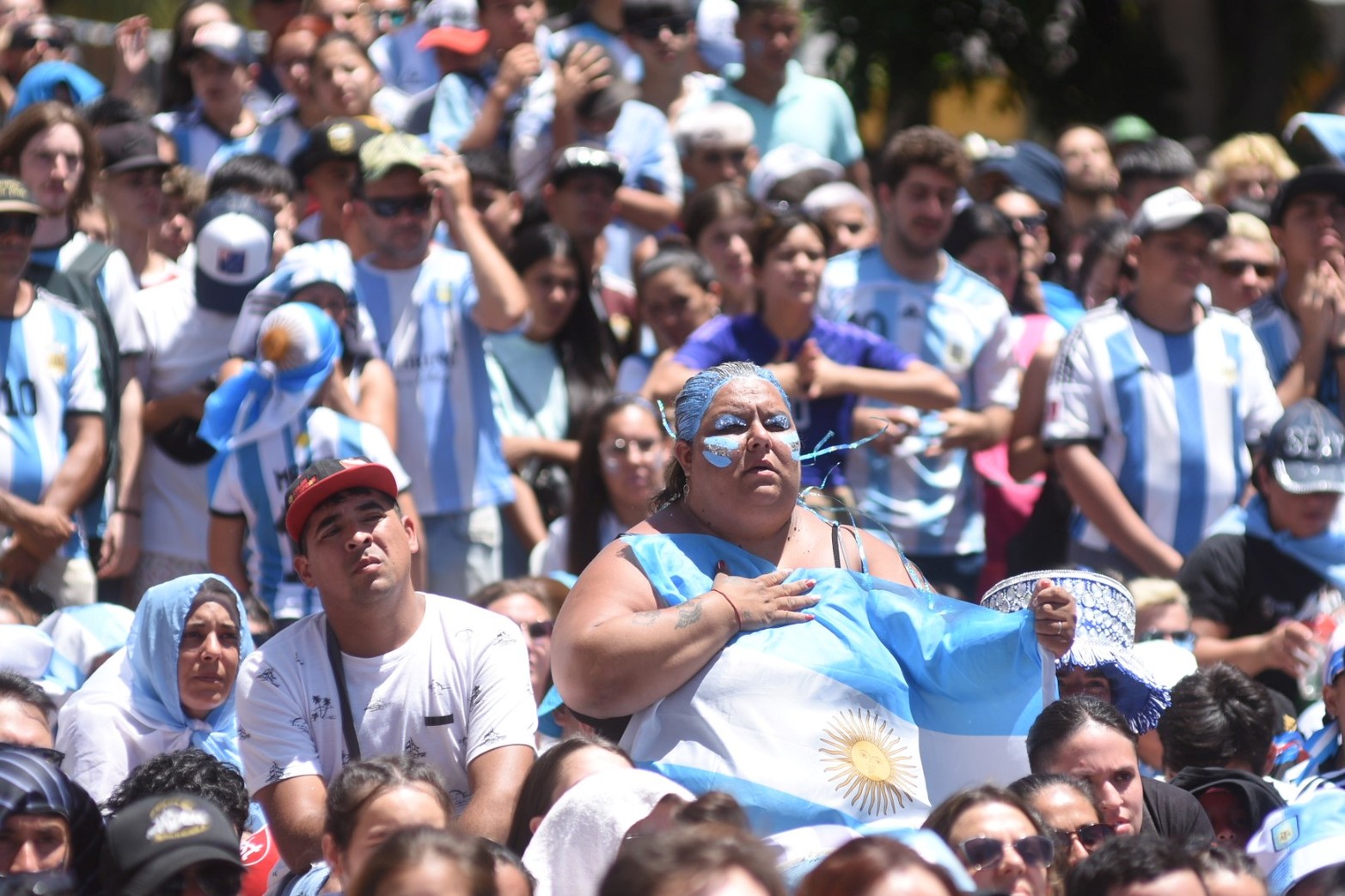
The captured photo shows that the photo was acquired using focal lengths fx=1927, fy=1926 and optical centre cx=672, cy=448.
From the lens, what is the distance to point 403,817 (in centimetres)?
374

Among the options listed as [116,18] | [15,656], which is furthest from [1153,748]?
[116,18]

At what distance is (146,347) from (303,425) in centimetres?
115

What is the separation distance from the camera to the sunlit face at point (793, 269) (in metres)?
6.64

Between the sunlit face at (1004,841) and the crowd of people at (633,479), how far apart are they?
1 cm

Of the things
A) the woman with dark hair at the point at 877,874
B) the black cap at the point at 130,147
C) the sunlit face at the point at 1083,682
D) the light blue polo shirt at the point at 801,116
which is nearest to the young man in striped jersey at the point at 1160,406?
the sunlit face at the point at 1083,682

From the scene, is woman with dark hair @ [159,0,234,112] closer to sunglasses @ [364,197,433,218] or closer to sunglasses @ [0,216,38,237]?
sunglasses @ [364,197,433,218]

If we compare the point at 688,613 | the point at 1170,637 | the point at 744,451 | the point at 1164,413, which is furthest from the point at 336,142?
the point at 688,613

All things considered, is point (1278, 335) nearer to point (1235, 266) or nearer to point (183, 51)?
point (1235, 266)

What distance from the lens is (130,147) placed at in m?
7.32

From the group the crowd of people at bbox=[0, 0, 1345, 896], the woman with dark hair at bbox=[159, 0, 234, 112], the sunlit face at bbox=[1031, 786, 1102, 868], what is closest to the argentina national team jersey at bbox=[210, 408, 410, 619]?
the crowd of people at bbox=[0, 0, 1345, 896]

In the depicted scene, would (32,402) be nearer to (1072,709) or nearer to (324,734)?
(324,734)

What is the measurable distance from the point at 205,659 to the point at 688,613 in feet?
5.39

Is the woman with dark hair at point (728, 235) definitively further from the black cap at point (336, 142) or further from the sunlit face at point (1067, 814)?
the sunlit face at point (1067, 814)

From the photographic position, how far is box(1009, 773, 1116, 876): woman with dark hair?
403cm
